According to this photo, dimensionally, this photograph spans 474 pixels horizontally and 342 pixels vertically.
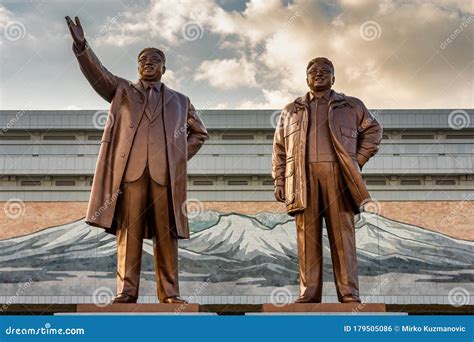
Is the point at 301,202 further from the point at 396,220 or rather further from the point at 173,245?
the point at 396,220

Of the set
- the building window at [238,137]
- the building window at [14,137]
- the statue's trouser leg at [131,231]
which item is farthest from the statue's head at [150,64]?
the building window at [14,137]

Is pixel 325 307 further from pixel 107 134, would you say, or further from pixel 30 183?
pixel 30 183

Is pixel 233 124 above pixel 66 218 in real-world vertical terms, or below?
above

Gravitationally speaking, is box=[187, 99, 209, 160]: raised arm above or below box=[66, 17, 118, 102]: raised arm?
below

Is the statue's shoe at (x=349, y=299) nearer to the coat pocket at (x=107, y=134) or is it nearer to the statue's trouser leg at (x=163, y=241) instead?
the statue's trouser leg at (x=163, y=241)

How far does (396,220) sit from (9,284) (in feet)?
35.8

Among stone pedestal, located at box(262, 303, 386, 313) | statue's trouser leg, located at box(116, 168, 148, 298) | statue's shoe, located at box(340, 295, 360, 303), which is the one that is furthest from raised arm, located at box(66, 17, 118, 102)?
statue's shoe, located at box(340, 295, 360, 303)

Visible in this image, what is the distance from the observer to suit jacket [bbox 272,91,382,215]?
6.05 m

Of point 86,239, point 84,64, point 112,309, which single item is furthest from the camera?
point 86,239

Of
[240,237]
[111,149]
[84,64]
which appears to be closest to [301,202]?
[111,149]

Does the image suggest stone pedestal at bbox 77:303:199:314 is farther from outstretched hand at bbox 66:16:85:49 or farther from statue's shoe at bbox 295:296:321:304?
outstretched hand at bbox 66:16:85:49

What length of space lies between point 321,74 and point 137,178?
6.47ft

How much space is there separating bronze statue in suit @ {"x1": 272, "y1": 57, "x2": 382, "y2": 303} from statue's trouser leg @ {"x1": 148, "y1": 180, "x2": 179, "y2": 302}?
108cm

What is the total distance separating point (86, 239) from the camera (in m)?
18.8
